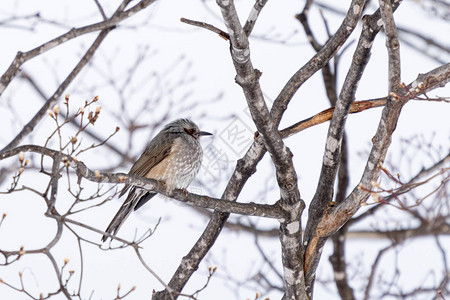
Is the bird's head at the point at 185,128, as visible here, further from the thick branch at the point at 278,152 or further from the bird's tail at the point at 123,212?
the thick branch at the point at 278,152

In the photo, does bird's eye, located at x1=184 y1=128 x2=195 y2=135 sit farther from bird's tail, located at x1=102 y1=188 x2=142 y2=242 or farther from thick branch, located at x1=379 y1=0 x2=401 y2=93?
thick branch, located at x1=379 y1=0 x2=401 y2=93

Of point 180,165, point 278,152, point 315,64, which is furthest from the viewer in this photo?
point 180,165

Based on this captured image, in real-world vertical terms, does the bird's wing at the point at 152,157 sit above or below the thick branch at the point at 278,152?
above

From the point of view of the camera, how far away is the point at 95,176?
3574mm

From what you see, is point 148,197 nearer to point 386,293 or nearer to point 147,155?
point 147,155

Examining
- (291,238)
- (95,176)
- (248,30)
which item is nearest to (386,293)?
(291,238)

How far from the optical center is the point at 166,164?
5.67 metres

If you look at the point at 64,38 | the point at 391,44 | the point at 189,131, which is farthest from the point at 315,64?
the point at 64,38

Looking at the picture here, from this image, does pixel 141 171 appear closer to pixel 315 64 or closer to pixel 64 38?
pixel 64 38

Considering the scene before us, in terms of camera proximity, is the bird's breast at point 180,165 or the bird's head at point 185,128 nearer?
the bird's breast at point 180,165

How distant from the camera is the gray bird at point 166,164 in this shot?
5359 millimetres

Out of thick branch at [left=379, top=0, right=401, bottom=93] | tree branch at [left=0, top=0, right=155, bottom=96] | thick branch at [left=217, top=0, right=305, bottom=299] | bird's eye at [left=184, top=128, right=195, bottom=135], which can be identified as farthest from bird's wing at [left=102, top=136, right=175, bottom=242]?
thick branch at [left=379, top=0, right=401, bottom=93]

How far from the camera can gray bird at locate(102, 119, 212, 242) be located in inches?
211

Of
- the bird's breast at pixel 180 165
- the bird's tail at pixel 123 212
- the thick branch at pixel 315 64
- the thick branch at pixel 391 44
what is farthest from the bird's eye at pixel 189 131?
the thick branch at pixel 391 44
